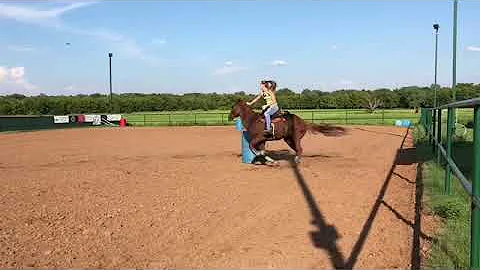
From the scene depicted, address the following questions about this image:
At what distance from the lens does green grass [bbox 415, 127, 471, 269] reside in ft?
16.6

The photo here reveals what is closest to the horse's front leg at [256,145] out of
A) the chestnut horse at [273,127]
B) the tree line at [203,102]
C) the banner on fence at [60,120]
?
the chestnut horse at [273,127]

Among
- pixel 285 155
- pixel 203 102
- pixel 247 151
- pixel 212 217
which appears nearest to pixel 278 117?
pixel 247 151

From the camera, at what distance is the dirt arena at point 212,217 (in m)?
5.41

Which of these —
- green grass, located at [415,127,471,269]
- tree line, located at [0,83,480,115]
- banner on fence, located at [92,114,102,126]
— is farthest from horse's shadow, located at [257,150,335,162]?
tree line, located at [0,83,480,115]

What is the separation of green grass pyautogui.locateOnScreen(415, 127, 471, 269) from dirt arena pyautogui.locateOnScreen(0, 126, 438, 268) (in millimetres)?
251

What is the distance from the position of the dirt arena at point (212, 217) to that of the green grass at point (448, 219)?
25cm

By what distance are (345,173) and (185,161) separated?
17.2 ft

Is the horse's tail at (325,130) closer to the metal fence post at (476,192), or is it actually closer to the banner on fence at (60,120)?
the metal fence post at (476,192)

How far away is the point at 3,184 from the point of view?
10227mm

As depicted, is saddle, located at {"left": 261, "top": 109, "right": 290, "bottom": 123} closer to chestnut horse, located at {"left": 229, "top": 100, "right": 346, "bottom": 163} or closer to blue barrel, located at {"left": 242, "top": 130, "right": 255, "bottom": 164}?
chestnut horse, located at {"left": 229, "top": 100, "right": 346, "bottom": 163}

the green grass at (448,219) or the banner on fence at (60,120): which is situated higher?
the banner on fence at (60,120)

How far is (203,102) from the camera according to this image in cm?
8775

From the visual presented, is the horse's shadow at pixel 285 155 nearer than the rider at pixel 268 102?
No

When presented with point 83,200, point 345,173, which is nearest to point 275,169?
point 345,173
